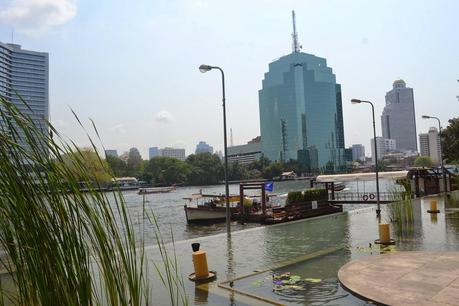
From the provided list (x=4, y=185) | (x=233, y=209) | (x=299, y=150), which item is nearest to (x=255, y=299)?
(x=4, y=185)

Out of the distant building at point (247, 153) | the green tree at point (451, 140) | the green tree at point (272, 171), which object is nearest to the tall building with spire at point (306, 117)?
the distant building at point (247, 153)

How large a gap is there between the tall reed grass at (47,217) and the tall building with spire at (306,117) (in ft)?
416

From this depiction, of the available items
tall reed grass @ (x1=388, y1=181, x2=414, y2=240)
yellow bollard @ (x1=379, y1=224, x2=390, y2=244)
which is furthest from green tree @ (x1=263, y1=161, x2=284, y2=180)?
yellow bollard @ (x1=379, y1=224, x2=390, y2=244)

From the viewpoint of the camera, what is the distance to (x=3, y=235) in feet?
7.43

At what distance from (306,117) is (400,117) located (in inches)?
2419

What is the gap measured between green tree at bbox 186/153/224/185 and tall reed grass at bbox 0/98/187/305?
98339mm

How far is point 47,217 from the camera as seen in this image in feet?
7.06

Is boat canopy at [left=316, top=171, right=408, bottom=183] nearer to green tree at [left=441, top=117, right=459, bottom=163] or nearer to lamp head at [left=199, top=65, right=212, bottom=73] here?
green tree at [left=441, top=117, right=459, bottom=163]

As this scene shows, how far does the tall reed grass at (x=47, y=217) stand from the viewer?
2.11m

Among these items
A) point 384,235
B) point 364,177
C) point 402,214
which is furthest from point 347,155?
point 384,235

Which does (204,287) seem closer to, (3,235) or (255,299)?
(255,299)

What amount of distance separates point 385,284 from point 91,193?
5.57 metres

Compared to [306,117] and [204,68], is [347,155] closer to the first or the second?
[306,117]

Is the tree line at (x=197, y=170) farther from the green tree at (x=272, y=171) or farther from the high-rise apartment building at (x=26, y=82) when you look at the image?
the high-rise apartment building at (x=26, y=82)
